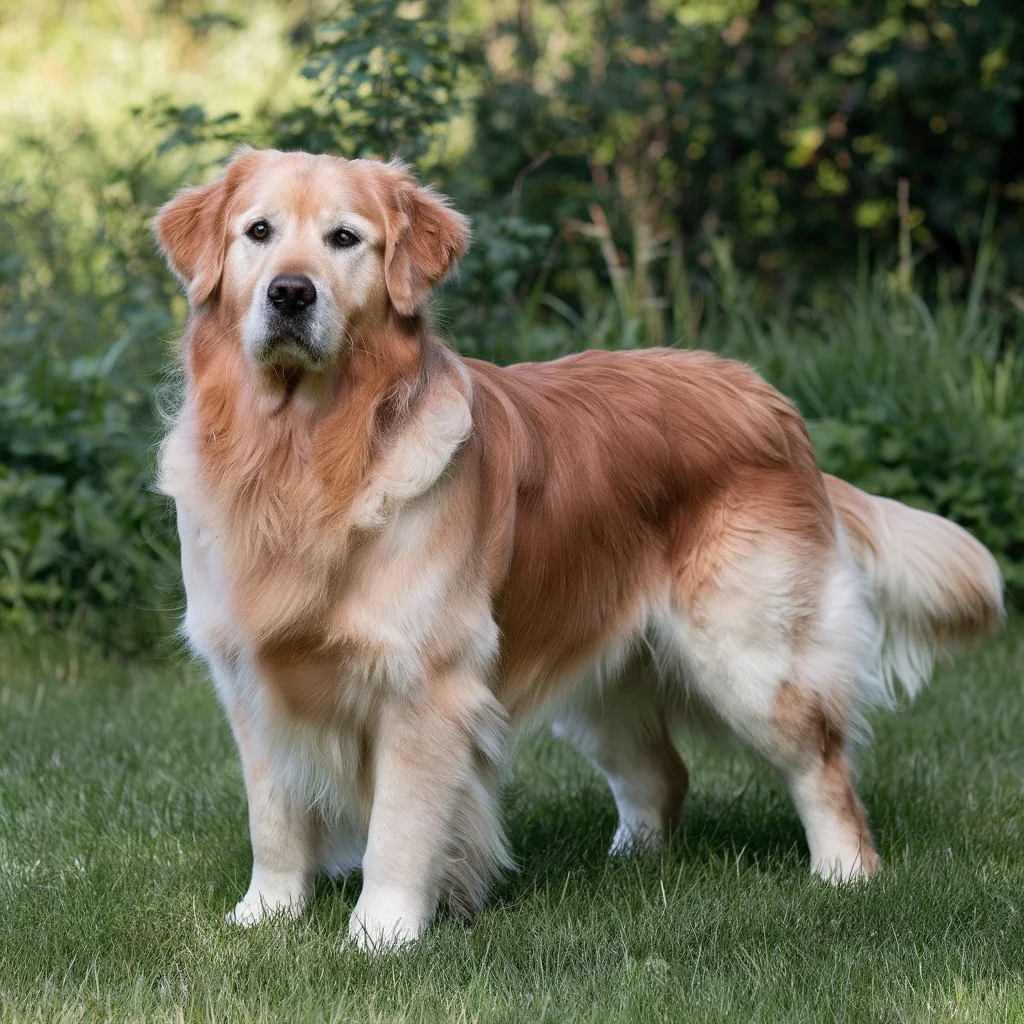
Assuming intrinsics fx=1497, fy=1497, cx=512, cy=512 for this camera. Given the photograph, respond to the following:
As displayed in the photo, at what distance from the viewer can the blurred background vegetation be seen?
5980mm

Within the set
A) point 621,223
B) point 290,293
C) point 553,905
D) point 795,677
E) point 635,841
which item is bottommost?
point 621,223

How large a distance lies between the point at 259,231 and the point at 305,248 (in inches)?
5.2

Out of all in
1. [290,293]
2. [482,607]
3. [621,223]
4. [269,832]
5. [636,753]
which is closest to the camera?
[290,293]

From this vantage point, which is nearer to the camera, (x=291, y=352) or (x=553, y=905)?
(x=291, y=352)

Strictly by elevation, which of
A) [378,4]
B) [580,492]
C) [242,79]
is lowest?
[242,79]

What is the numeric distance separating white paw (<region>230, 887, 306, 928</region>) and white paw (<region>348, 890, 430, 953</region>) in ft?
0.55

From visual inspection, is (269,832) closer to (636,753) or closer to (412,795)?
(412,795)

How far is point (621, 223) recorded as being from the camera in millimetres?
9062

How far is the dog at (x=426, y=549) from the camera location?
323 centimetres

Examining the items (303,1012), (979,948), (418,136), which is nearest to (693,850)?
(979,948)

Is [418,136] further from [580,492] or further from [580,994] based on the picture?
[580,994]

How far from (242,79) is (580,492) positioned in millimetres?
10813

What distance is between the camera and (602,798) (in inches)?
179

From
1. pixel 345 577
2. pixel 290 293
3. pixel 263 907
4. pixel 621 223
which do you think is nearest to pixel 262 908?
pixel 263 907
